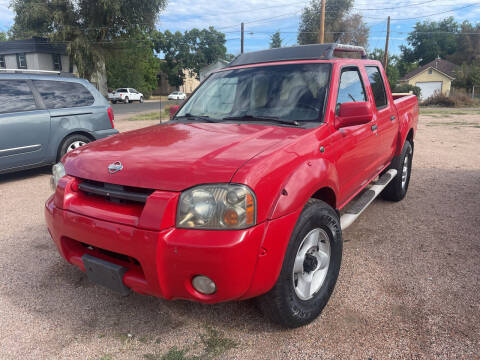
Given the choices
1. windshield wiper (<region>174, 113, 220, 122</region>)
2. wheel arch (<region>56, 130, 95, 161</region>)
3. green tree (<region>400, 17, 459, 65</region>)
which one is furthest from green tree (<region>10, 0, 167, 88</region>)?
green tree (<region>400, 17, 459, 65</region>)

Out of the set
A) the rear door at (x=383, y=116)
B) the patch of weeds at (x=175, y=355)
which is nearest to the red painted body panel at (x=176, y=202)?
the patch of weeds at (x=175, y=355)

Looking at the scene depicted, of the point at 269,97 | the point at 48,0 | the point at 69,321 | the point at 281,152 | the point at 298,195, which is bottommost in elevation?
the point at 69,321

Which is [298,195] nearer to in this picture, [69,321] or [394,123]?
[69,321]

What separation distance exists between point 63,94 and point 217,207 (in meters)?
5.81

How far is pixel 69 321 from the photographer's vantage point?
8.39ft

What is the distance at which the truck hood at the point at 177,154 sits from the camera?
2055 mm

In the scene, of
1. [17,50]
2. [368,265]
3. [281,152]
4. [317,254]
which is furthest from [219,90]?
[17,50]

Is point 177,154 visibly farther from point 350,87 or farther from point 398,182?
point 398,182

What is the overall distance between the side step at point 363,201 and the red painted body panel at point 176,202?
14.7 inches

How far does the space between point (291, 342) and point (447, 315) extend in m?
Result: 1.14

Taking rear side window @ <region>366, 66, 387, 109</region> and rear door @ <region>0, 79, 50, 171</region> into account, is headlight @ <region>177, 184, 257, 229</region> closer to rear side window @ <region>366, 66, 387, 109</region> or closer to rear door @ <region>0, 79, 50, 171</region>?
rear side window @ <region>366, 66, 387, 109</region>

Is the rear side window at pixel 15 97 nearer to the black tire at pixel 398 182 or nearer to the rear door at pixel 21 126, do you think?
the rear door at pixel 21 126

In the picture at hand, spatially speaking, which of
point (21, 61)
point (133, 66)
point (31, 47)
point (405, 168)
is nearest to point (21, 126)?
point (405, 168)

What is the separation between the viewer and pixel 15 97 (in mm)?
6012
